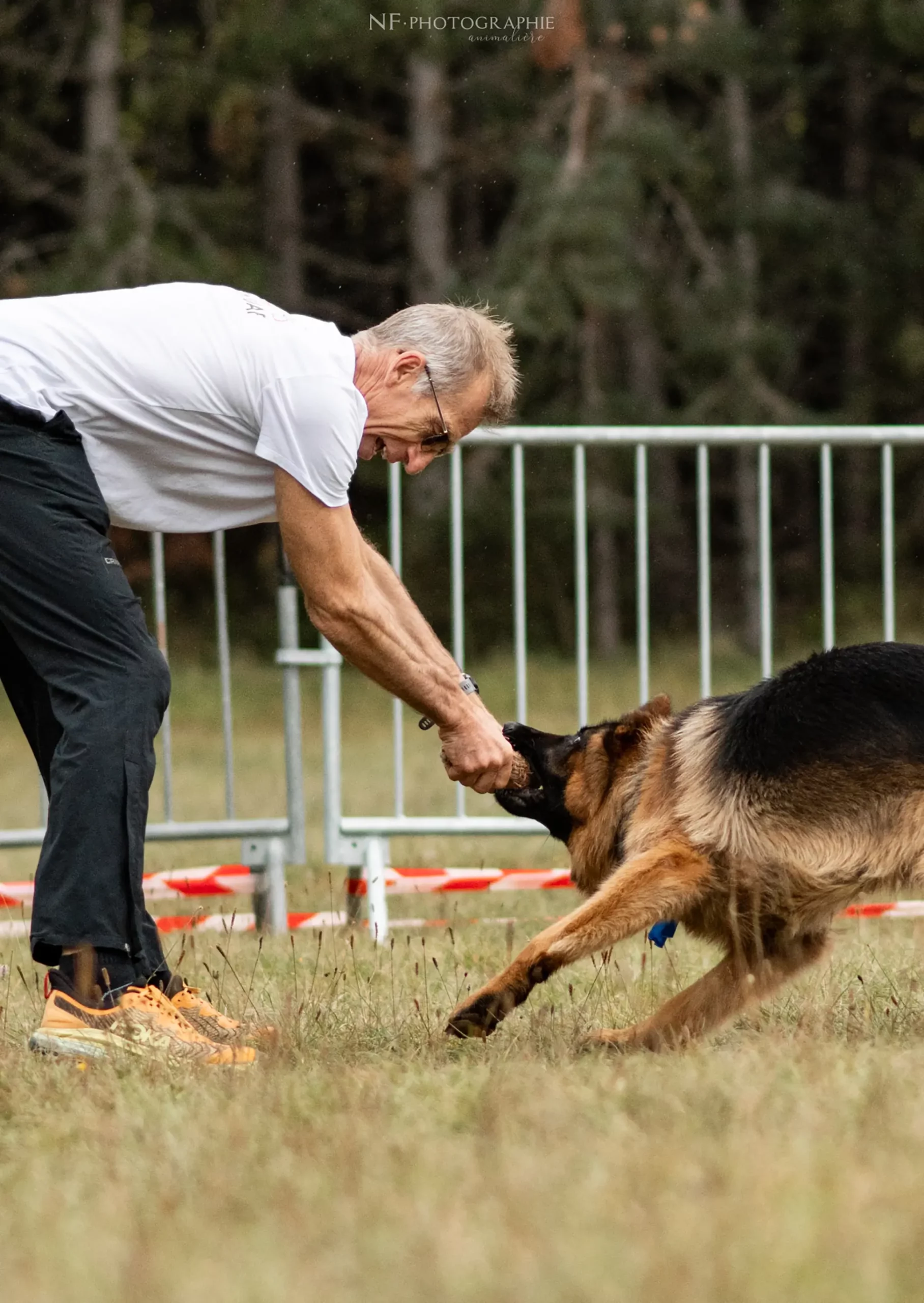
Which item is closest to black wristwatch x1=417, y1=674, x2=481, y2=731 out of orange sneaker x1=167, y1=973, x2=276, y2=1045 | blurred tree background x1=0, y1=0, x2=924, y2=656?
orange sneaker x1=167, y1=973, x2=276, y2=1045

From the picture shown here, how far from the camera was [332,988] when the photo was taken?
3.81 metres

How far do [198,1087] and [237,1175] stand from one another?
23.5 inches

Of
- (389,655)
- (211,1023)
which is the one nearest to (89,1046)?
(211,1023)

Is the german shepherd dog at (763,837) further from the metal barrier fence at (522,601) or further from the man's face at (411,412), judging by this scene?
the metal barrier fence at (522,601)

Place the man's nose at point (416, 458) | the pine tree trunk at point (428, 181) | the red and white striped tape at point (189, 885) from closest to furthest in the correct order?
the man's nose at point (416, 458), the red and white striped tape at point (189, 885), the pine tree trunk at point (428, 181)

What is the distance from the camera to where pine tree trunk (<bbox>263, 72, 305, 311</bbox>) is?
19.3 m

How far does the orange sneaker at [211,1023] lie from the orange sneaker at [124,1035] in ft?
0.37

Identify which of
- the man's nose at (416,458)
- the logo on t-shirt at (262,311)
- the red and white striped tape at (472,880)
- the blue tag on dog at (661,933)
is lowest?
the red and white striped tape at (472,880)

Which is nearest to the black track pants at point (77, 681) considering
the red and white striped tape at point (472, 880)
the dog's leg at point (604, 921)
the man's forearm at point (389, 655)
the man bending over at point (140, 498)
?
the man bending over at point (140, 498)

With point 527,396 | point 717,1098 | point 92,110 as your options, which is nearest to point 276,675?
point 527,396

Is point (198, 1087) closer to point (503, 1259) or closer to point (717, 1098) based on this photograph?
point (717, 1098)

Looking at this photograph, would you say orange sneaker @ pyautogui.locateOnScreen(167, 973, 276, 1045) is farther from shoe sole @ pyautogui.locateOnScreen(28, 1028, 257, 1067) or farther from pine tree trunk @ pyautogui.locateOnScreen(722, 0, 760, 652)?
pine tree trunk @ pyautogui.locateOnScreen(722, 0, 760, 652)

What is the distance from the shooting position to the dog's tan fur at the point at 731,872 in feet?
11.7

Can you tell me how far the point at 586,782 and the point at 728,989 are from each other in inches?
24.0
